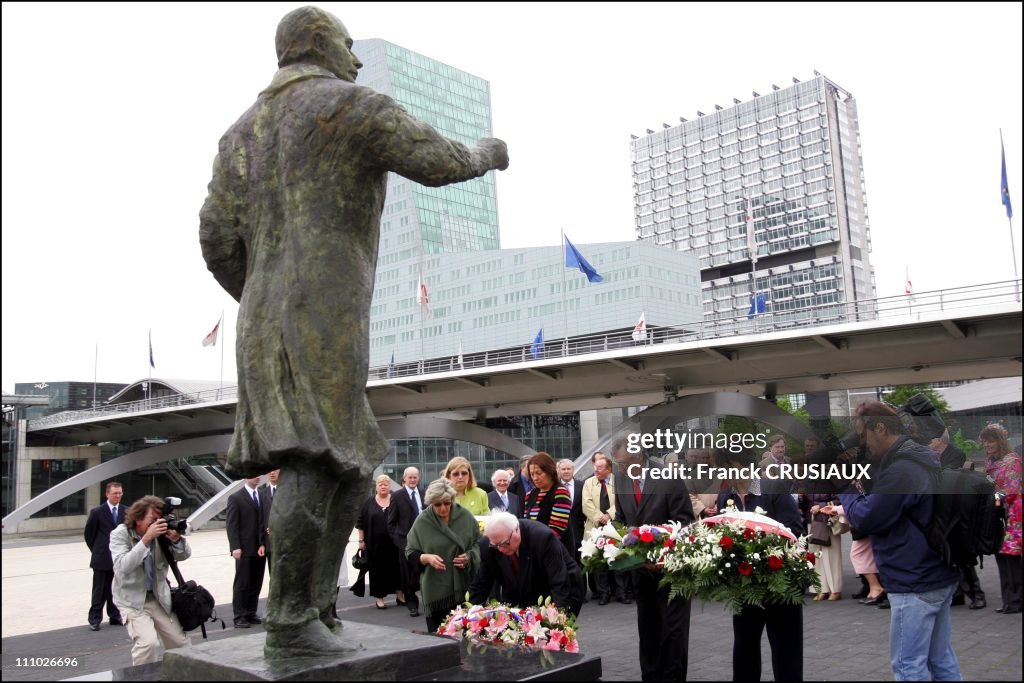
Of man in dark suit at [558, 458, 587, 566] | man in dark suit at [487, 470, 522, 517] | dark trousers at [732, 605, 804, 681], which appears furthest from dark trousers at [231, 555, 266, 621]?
dark trousers at [732, 605, 804, 681]

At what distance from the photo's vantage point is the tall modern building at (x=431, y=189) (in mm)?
96062

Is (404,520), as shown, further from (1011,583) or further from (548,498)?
(1011,583)

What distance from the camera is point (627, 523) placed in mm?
7762

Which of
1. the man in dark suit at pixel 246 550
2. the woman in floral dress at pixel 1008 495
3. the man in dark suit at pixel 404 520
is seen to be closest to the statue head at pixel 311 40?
the woman in floral dress at pixel 1008 495

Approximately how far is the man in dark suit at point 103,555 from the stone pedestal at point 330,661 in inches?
334

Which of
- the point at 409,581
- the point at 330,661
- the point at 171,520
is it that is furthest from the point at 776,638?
the point at 409,581

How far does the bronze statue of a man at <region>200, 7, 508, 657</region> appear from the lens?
337 cm

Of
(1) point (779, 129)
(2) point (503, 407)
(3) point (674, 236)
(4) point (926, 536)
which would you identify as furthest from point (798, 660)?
(3) point (674, 236)

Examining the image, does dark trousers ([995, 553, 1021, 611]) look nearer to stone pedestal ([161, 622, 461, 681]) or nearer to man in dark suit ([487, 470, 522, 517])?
man in dark suit ([487, 470, 522, 517])

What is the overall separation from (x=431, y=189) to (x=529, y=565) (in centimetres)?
9465

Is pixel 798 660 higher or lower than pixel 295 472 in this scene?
lower

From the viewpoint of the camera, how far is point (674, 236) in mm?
157500

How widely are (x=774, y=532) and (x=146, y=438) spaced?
5485cm

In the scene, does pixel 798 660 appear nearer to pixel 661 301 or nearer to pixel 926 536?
pixel 926 536
